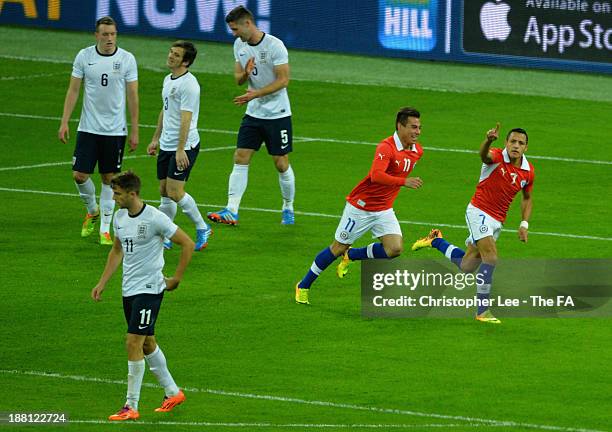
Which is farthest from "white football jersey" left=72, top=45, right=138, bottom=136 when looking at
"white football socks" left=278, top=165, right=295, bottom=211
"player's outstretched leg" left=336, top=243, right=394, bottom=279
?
"player's outstretched leg" left=336, top=243, right=394, bottom=279

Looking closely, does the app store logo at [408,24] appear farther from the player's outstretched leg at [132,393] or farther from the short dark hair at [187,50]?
the player's outstretched leg at [132,393]

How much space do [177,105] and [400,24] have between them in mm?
17476

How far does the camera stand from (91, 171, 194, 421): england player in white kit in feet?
37.7

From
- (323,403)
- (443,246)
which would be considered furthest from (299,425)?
(443,246)

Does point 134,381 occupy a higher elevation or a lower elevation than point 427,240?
higher

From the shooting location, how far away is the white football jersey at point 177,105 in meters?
17.0

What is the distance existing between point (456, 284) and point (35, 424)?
19.1 ft

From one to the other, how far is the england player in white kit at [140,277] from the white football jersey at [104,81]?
20.5 feet

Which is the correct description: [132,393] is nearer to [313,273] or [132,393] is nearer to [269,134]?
[313,273]

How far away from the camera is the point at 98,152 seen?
1802cm

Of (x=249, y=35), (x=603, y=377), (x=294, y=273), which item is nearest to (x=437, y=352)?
(x=603, y=377)

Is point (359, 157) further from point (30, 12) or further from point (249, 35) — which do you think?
point (30, 12)

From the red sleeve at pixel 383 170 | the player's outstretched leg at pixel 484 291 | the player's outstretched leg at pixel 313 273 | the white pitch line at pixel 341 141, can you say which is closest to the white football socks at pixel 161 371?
the player's outstretched leg at pixel 313 273

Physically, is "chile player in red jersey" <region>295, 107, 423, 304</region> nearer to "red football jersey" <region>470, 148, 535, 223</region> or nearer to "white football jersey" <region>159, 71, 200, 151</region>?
"red football jersey" <region>470, 148, 535, 223</region>
